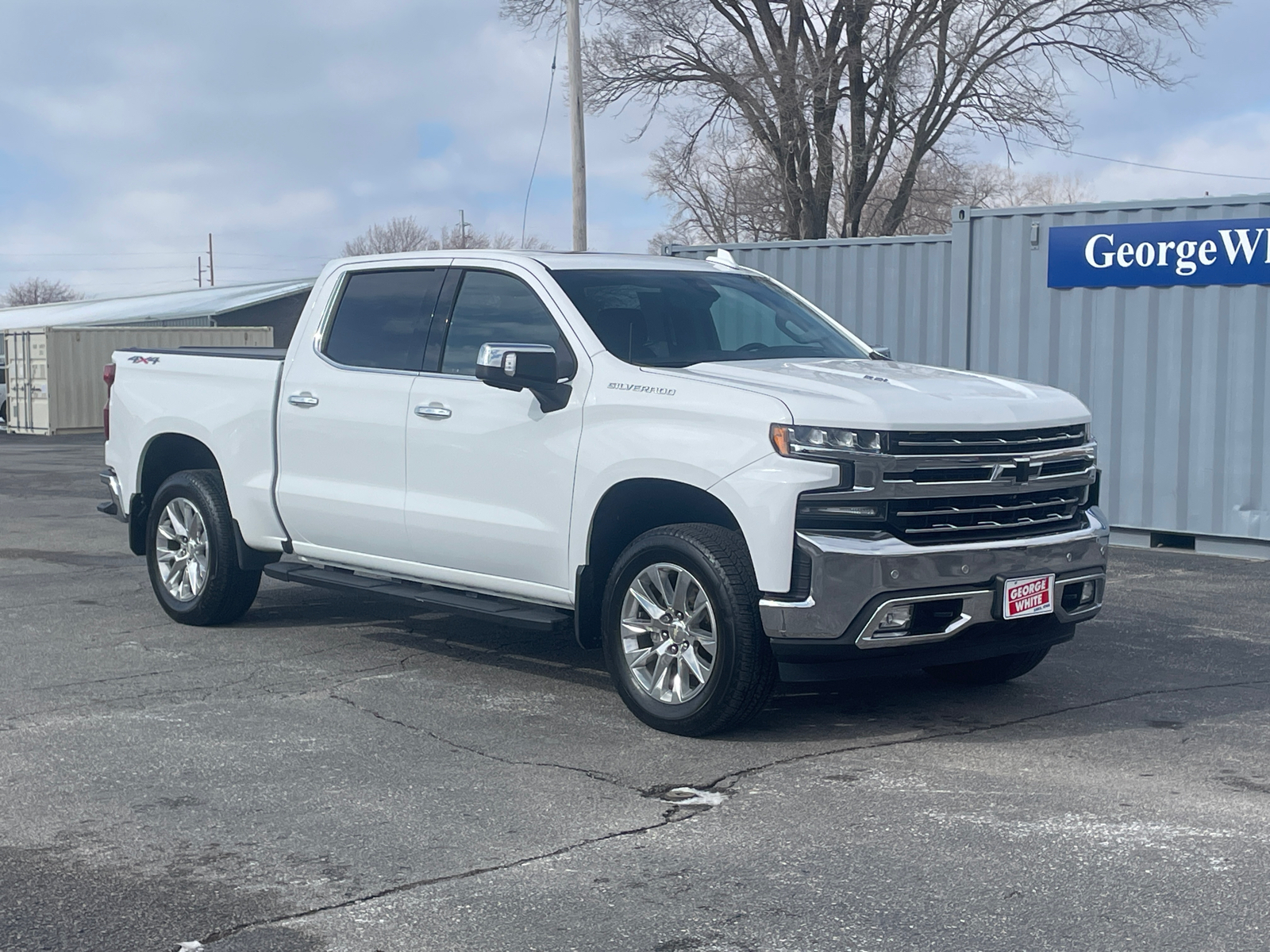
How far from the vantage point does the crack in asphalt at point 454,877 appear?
397 cm

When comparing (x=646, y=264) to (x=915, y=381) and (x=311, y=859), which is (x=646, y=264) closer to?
(x=915, y=381)

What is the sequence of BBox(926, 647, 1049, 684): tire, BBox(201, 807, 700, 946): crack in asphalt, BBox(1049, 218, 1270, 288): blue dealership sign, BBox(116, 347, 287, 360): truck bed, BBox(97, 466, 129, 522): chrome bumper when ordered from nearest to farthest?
1. BBox(201, 807, 700, 946): crack in asphalt
2. BBox(926, 647, 1049, 684): tire
3. BBox(116, 347, 287, 360): truck bed
4. BBox(97, 466, 129, 522): chrome bumper
5. BBox(1049, 218, 1270, 288): blue dealership sign

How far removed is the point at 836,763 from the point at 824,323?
8.57 ft

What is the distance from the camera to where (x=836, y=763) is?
18.4ft

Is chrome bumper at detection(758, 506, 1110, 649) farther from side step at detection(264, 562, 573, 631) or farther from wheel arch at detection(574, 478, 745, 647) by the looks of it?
side step at detection(264, 562, 573, 631)

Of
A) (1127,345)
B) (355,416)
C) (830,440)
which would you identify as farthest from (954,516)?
(1127,345)

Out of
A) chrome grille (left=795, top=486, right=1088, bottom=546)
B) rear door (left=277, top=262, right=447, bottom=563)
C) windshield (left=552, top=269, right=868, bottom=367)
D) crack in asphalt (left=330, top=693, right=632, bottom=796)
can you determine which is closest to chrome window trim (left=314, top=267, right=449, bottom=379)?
rear door (left=277, top=262, right=447, bottom=563)

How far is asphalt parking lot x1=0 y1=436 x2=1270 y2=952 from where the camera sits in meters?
4.01

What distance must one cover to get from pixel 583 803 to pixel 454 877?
81 cm

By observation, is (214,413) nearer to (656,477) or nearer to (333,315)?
(333,315)

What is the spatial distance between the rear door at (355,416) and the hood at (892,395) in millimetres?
1572

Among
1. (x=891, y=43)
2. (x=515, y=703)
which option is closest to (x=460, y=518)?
(x=515, y=703)

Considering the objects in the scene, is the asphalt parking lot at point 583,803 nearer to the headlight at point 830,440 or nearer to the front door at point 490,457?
the front door at point 490,457

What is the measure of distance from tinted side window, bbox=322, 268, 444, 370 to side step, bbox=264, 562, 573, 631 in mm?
1059
